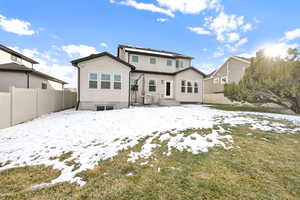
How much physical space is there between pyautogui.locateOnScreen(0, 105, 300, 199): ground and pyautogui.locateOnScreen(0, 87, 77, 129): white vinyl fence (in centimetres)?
144

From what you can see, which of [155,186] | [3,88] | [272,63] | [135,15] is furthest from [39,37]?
[272,63]

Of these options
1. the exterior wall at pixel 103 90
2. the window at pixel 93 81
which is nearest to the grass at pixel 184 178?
the exterior wall at pixel 103 90

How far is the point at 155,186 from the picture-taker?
2.30 meters

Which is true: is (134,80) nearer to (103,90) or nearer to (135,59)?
(135,59)

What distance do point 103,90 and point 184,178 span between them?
9938mm

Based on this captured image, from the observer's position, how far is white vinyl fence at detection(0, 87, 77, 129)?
6.03 m

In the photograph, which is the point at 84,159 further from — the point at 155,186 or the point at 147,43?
the point at 147,43

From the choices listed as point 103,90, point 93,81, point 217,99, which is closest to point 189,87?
point 217,99

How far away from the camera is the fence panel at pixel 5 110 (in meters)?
5.85

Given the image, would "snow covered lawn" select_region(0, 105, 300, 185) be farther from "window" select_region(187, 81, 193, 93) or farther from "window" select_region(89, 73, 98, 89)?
"window" select_region(187, 81, 193, 93)

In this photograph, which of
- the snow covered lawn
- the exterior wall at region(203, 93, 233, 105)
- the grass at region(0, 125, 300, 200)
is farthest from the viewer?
the exterior wall at region(203, 93, 233, 105)

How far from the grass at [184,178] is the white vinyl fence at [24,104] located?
4766 millimetres

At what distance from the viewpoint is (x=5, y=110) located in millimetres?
6023

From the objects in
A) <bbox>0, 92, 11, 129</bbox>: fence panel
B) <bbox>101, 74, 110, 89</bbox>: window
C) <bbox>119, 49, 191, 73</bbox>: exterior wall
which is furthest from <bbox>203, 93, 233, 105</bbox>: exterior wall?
<bbox>0, 92, 11, 129</bbox>: fence panel
